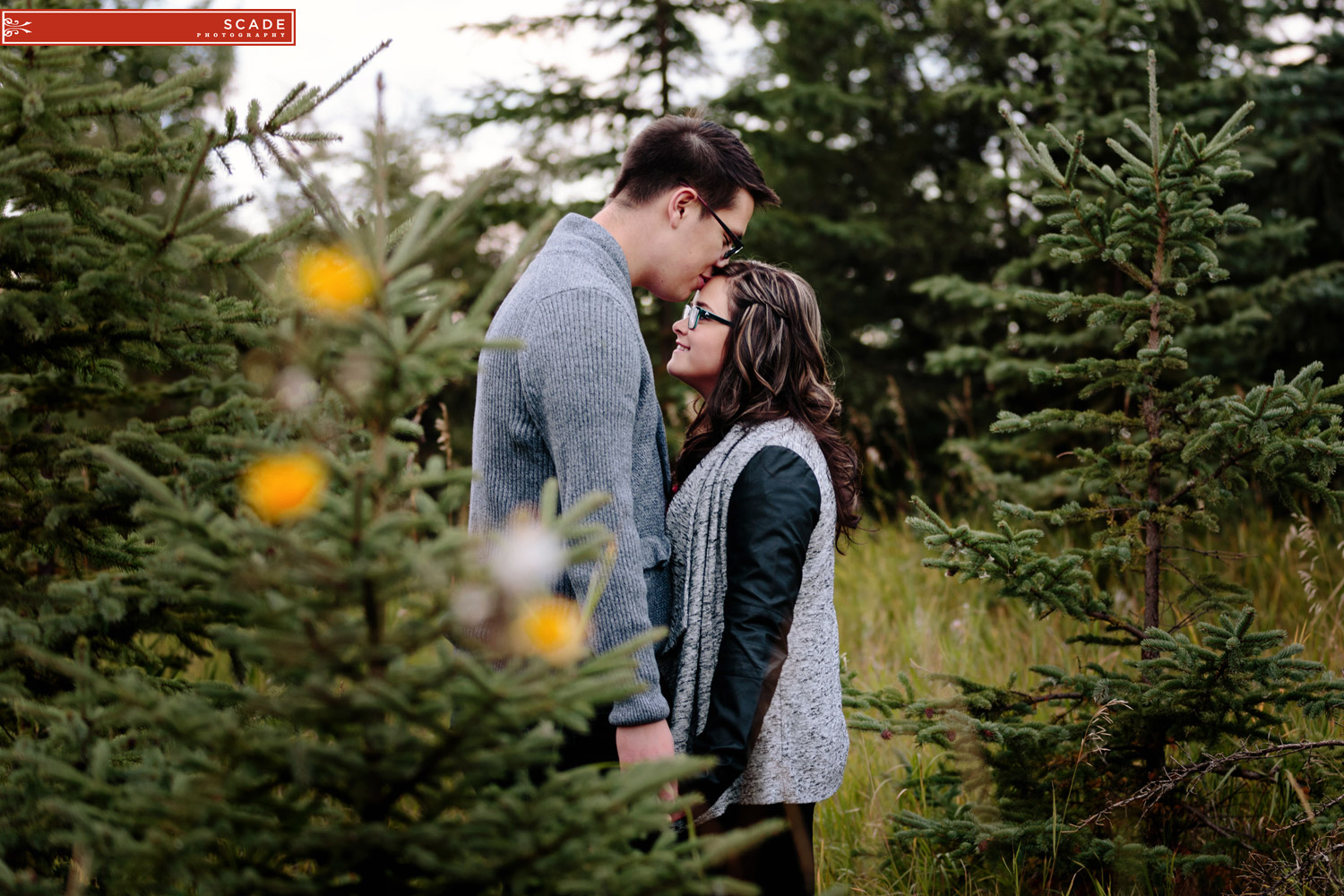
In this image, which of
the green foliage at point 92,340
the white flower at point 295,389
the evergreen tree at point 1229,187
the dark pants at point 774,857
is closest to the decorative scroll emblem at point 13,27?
the green foliage at point 92,340

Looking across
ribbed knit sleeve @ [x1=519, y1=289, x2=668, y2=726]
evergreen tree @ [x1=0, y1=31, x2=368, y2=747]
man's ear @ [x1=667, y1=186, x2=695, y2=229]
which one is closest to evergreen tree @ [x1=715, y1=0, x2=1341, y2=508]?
man's ear @ [x1=667, y1=186, x2=695, y2=229]

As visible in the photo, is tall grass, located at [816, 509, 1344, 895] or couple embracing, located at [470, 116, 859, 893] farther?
tall grass, located at [816, 509, 1344, 895]

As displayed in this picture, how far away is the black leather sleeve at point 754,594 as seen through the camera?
1.86 m

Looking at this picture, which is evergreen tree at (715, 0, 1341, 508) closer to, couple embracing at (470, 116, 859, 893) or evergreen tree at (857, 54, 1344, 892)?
evergreen tree at (857, 54, 1344, 892)

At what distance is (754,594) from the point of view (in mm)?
1900

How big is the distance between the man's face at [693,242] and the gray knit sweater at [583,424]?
24cm

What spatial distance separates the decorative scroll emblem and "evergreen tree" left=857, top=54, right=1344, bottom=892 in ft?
8.27

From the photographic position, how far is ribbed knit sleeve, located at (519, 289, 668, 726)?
5.68ft

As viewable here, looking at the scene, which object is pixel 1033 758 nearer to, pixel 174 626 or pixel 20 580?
pixel 174 626

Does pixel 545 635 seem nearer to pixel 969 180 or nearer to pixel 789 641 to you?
pixel 789 641

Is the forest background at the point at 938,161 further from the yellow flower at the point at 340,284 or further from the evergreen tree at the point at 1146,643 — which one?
the yellow flower at the point at 340,284

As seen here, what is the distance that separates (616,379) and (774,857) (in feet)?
4.01

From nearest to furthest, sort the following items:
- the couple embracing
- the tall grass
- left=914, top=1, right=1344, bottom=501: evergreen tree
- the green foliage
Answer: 1. the green foliage
2. the couple embracing
3. the tall grass
4. left=914, top=1, right=1344, bottom=501: evergreen tree

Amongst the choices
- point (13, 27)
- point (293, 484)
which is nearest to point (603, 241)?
point (293, 484)
